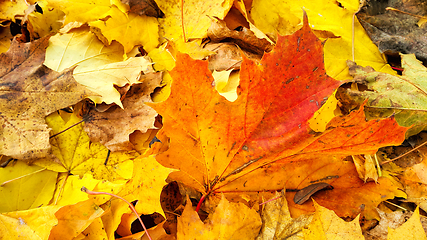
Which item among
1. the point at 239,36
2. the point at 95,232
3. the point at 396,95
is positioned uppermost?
the point at 239,36

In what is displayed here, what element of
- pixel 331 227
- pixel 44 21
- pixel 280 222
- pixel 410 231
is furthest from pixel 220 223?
pixel 44 21

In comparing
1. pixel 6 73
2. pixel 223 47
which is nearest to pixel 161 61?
pixel 223 47

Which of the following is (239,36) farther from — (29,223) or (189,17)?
(29,223)

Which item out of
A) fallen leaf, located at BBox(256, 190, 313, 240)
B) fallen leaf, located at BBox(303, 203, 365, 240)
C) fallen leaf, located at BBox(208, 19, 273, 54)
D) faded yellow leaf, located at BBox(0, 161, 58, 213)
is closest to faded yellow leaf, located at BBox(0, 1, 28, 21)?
faded yellow leaf, located at BBox(0, 161, 58, 213)

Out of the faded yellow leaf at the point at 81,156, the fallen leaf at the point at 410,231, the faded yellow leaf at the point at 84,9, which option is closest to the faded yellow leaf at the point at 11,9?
the faded yellow leaf at the point at 84,9

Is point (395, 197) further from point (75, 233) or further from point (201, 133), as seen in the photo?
point (75, 233)

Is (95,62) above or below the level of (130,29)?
below

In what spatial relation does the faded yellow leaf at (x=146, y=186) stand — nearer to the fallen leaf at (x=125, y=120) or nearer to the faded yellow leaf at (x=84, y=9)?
the fallen leaf at (x=125, y=120)
